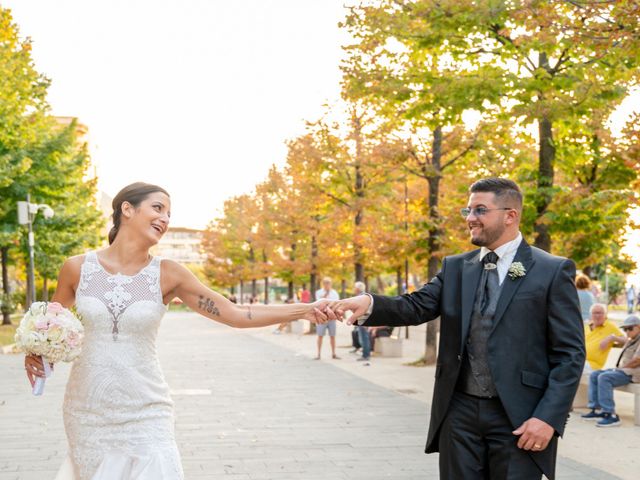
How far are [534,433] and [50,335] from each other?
98.1 inches

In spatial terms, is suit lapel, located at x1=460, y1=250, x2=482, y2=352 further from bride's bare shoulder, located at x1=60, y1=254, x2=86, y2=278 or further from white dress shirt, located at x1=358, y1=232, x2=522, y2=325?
bride's bare shoulder, located at x1=60, y1=254, x2=86, y2=278

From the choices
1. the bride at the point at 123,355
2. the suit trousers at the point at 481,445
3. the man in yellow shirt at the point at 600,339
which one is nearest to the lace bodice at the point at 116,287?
the bride at the point at 123,355

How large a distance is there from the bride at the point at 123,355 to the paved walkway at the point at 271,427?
12.1 ft

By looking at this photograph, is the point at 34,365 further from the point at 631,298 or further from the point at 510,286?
the point at 631,298

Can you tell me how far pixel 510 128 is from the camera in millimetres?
18188

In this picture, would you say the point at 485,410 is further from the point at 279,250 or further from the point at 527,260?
the point at 279,250

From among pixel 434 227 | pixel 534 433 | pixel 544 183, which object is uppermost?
pixel 544 183

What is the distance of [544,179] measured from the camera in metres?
14.8

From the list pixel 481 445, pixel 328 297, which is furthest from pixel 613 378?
pixel 328 297

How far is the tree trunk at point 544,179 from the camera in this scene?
14.7m

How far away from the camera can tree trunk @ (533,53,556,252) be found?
1466 cm

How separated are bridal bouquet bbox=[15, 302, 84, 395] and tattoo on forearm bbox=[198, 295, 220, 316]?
763mm

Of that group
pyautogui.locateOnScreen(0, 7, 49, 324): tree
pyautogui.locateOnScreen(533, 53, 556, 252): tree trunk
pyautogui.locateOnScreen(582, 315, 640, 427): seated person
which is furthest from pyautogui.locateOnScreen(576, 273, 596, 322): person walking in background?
pyautogui.locateOnScreen(0, 7, 49, 324): tree

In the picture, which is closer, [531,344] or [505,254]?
[531,344]
